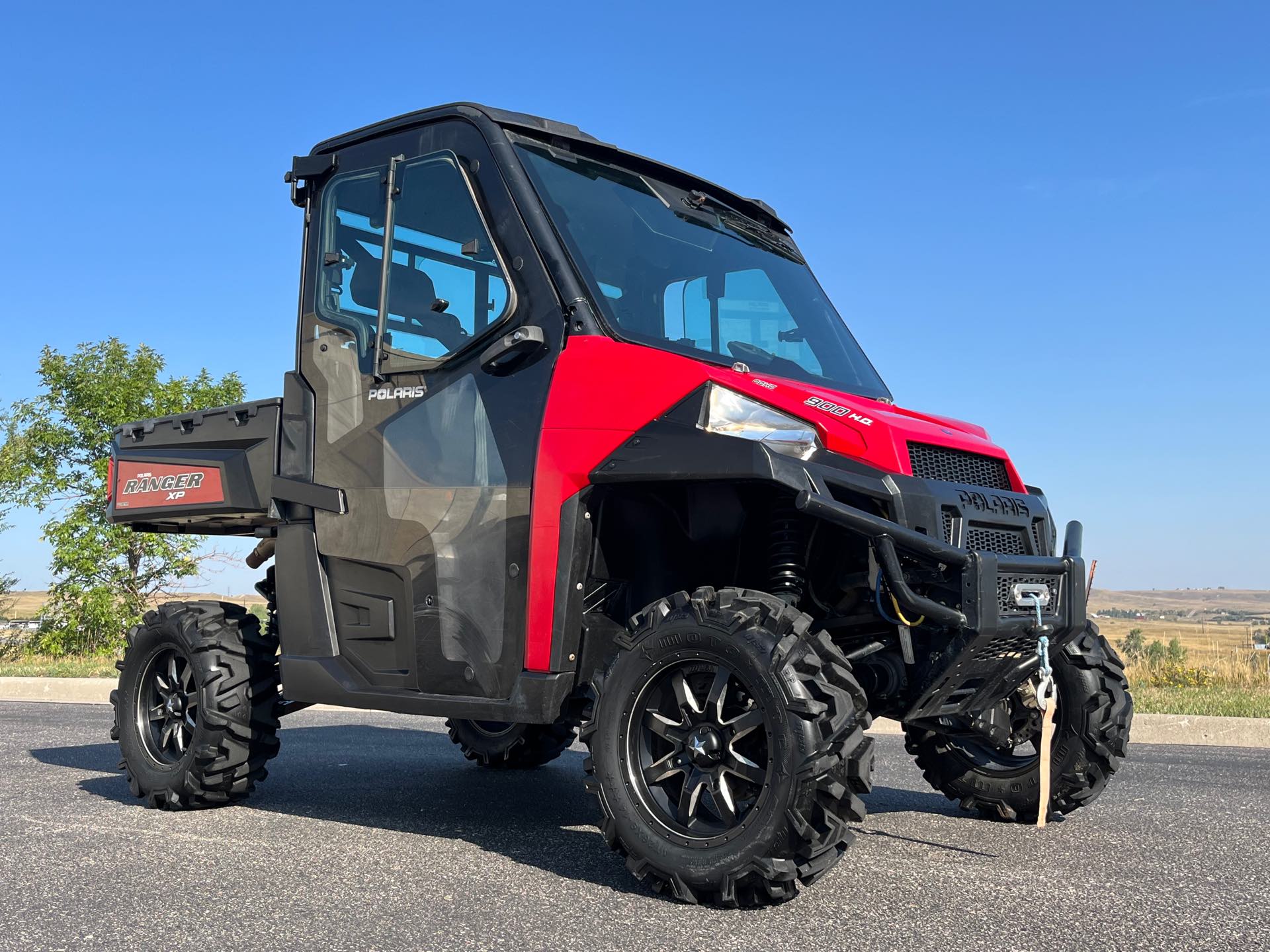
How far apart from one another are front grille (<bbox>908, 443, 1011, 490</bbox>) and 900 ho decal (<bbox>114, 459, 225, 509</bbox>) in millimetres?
3740

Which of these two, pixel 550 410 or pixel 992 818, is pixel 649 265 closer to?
Result: pixel 550 410

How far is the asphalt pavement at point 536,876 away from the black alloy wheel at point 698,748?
314 millimetres

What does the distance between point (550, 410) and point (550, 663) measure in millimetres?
982

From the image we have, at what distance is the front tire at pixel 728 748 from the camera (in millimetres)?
3711

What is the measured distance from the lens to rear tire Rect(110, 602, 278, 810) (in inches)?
227

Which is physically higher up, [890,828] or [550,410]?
[550,410]

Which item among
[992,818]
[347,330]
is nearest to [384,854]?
[347,330]

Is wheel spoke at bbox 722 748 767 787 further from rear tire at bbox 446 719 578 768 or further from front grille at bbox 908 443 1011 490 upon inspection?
rear tire at bbox 446 719 578 768

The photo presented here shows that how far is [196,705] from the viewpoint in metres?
5.89

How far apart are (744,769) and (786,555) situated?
85cm

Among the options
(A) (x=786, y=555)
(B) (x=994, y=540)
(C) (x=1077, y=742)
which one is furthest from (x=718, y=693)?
(C) (x=1077, y=742)

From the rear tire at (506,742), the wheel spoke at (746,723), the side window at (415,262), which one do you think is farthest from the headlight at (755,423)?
the rear tire at (506,742)

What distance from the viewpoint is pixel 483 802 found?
6113 millimetres

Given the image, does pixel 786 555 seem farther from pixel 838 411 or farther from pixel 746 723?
pixel 746 723
